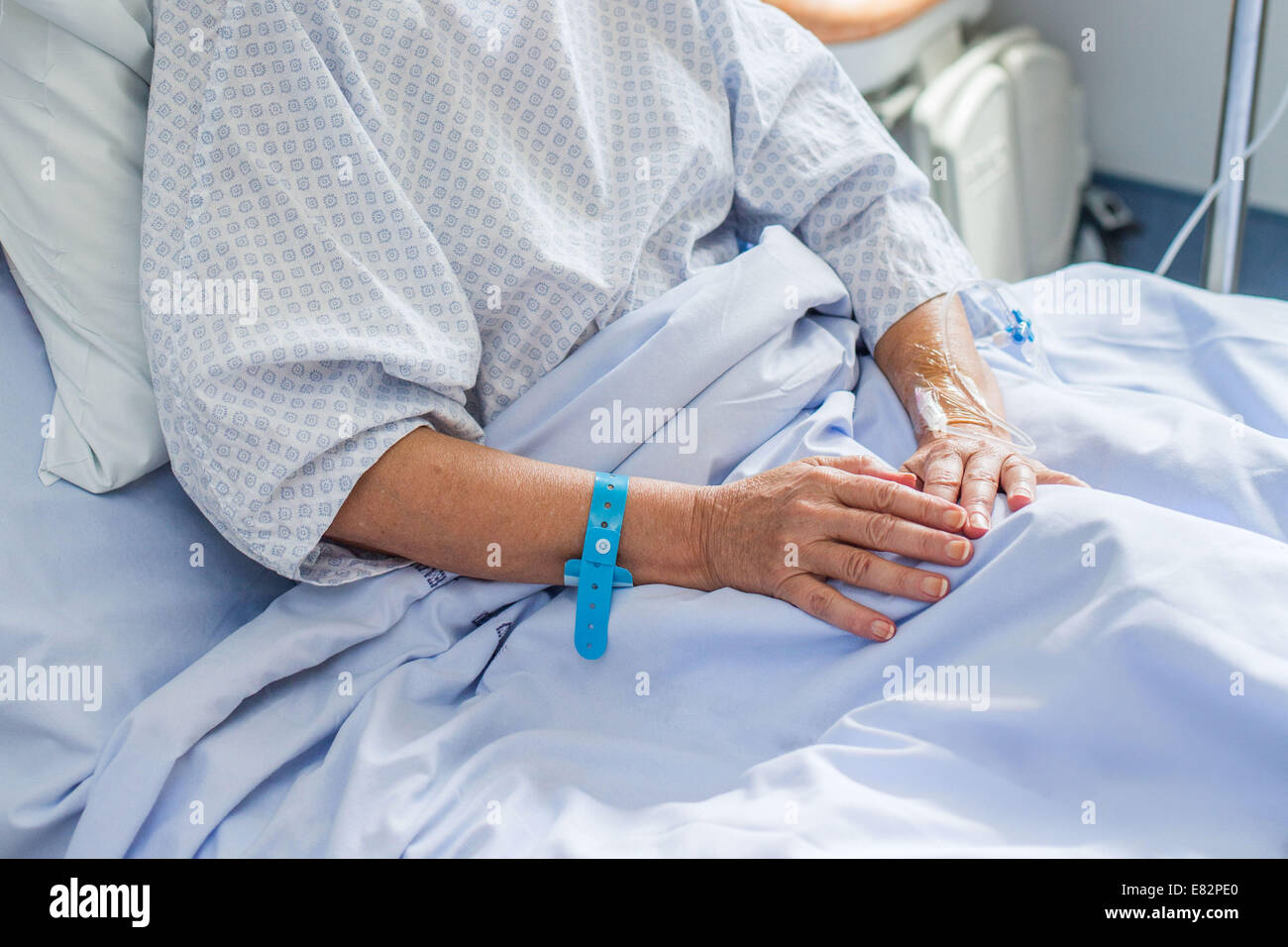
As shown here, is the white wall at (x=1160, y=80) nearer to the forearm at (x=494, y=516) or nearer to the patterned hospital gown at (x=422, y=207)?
the patterned hospital gown at (x=422, y=207)

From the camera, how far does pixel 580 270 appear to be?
37.9 inches

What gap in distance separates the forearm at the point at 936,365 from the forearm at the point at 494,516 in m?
0.28

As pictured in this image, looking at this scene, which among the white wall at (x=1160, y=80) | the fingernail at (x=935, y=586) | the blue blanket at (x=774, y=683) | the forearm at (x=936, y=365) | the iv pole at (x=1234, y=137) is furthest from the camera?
the white wall at (x=1160, y=80)

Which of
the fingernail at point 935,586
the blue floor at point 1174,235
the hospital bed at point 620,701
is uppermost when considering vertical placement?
the fingernail at point 935,586

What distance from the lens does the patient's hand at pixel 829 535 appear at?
0.83m

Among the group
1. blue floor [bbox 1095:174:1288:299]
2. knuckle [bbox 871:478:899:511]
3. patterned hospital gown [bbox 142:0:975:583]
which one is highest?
patterned hospital gown [bbox 142:0:975:583]

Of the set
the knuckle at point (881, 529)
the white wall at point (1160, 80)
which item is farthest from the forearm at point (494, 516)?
the white wall at point (1160, 80)

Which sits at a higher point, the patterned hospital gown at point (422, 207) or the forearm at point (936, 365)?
the patterned hospital gown at point (422, 207)

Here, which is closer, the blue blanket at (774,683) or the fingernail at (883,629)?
the blue blanket at (774,683)

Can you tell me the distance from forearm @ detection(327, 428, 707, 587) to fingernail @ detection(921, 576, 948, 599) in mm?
186

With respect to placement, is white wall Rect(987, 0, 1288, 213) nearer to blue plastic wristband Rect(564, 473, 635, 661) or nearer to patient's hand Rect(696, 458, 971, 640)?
patient's hand Rect(696, 458, 971, 640)

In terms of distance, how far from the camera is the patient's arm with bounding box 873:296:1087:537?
90cm

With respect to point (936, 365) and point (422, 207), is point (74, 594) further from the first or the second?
point (936, 365)

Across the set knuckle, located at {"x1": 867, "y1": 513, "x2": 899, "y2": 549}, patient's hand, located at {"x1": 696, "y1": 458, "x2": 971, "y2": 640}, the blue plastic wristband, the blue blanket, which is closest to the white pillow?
the blue blanket
